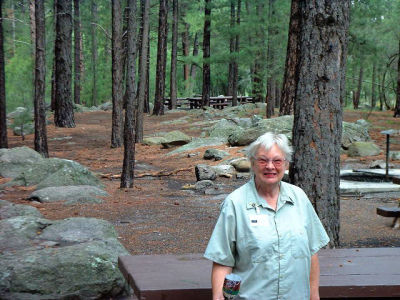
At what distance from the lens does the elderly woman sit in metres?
2.82

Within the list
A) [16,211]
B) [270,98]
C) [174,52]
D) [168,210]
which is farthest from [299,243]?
[174,52]

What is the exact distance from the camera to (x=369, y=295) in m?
3.46

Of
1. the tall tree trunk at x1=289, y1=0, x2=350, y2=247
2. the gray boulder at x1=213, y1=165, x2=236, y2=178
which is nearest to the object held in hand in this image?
the tall tree trunk at x1=289, y1=0, x2=350, y2=247

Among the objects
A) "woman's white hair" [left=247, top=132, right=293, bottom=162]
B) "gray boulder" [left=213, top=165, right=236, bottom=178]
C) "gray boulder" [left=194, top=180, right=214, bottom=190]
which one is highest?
"woman's white hair" [left=247, top=132, right=293, bottom=162]

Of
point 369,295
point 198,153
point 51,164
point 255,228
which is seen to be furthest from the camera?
point 198,153

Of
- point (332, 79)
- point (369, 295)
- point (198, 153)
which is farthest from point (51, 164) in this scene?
point (369, 295)

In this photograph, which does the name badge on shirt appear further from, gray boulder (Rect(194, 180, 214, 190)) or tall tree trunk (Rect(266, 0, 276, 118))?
tall tree trunk (Rect(266, 0, 276, 118))

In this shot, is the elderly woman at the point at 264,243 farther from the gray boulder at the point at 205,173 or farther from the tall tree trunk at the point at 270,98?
the tall tree trunk at the point at 270,98

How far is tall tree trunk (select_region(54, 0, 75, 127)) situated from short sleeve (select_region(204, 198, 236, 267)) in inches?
826

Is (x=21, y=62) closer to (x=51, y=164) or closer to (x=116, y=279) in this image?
(x=51, y=164)

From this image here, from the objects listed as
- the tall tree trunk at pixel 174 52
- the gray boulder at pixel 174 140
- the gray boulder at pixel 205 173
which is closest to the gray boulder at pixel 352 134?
the gray boulder at pixel 205 173

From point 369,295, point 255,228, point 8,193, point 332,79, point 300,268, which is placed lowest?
point 8,193

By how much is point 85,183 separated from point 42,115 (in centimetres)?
481

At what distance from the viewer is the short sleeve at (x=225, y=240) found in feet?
9.30
